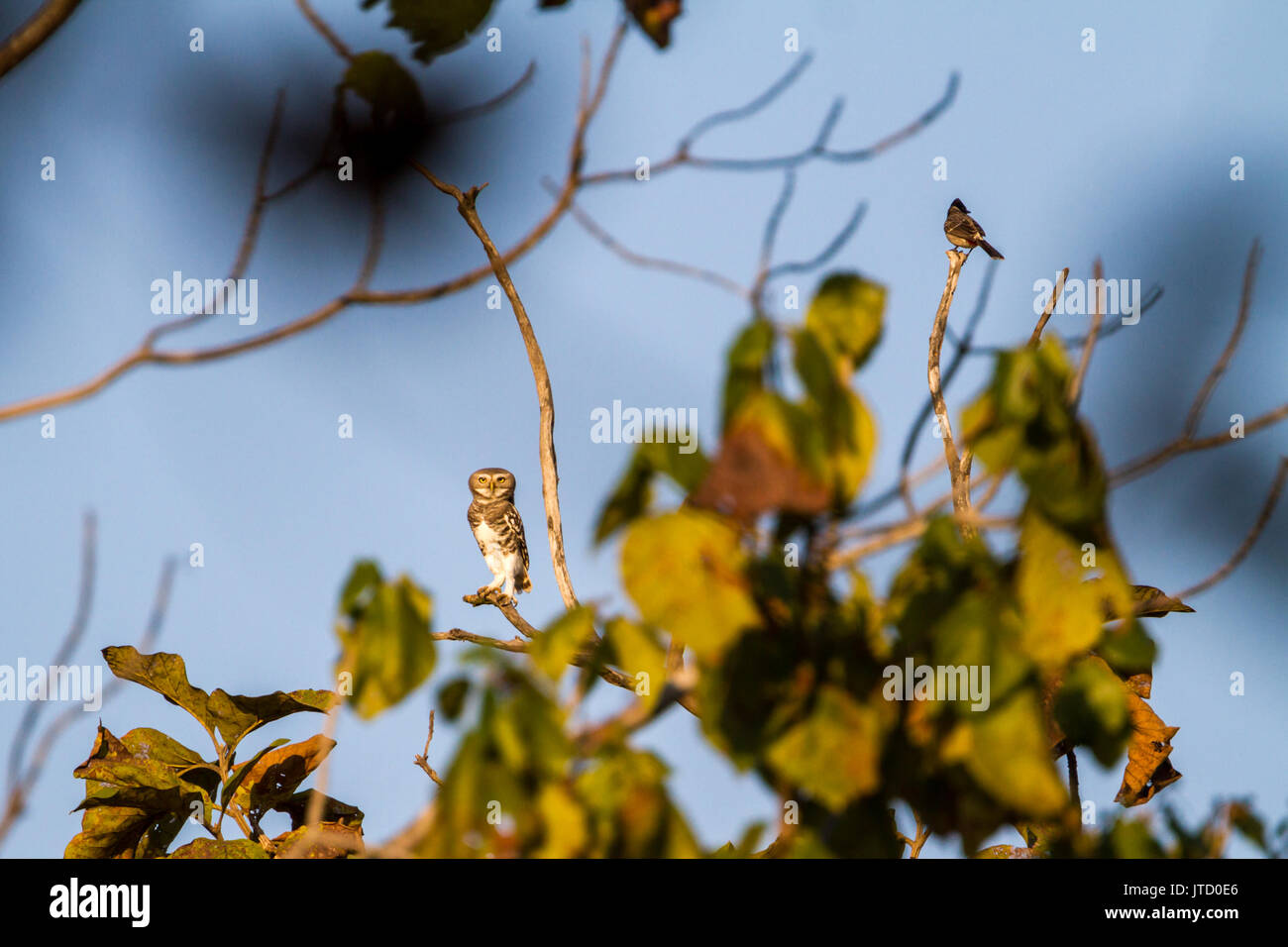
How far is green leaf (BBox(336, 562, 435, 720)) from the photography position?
1.54 metres

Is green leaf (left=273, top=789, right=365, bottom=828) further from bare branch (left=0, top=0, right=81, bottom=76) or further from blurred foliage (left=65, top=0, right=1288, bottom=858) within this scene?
bare branch (left=0, top=0, right=81, bottom=76)

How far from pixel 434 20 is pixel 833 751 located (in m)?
1.39

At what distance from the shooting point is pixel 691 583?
1416mm

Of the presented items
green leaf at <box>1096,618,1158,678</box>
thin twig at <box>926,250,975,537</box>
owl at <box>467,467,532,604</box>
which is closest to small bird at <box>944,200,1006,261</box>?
thin twig at <box>926,250,975,537</box>

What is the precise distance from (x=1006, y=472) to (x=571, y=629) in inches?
23.5

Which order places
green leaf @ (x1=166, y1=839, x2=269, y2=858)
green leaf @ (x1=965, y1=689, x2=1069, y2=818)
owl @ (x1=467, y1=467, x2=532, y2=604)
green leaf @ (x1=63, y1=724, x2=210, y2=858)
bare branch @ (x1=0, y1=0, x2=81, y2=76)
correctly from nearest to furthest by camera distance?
green leaf @ (x1=965, y1=689, x2=1069, y2=818) → bare branch @ (x1=0, y1=0, x2=81, y2=76) → green leaf @ (x1=166, y1=839, x2=269, y2=858) → green leaf @ (x1=63, y1=724, x2=210, y2=858) → owl @ (x1=467, y1=467, x2=532, y2=604)

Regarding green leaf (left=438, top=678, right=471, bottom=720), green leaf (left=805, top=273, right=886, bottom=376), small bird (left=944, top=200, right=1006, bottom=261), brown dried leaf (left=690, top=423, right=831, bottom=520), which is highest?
small bird (left=944, top=200, right=1006, bottom=261)

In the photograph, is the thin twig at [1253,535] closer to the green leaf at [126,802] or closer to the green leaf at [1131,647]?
the green leaf at [1131,647]

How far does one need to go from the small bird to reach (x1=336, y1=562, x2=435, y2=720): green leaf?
5.75 metres

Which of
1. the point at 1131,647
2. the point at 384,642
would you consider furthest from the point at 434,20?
the point at 1131,647

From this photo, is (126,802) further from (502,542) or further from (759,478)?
(502,542)

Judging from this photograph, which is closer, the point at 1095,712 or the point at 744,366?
the point at 744,366

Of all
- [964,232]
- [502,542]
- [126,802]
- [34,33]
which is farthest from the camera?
[502,542]

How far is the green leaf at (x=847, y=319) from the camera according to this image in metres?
1.49
